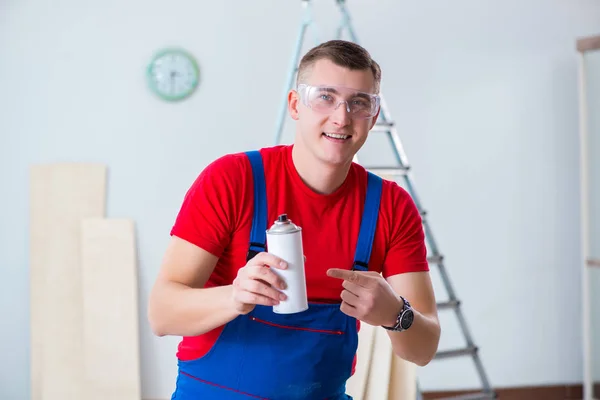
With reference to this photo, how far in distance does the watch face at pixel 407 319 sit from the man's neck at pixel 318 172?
39 cm

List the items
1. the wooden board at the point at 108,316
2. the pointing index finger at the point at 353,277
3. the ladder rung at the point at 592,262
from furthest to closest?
the ladder rung at the point at 592,262 → the wooden board at the point at 108,316 → the pointing index finger at the point at 353,277

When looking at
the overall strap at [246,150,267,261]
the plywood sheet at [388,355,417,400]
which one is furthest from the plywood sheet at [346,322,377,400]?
the overall strap at [246,150,267,261]

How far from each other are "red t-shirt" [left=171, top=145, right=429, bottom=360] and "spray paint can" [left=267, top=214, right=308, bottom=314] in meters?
0.28

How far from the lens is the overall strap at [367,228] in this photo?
1771mm

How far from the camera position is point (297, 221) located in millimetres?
1776

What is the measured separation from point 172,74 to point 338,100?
2.75m

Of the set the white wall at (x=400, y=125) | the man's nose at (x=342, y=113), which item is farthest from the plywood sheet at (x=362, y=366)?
the man's nose at (x=342, y=113)

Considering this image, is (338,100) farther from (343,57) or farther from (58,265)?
(58,265)

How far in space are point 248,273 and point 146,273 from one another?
3.06m

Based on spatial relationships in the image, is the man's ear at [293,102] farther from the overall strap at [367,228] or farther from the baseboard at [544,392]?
the baseboard at [544,392]

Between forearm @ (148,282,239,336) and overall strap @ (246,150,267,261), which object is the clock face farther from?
forearm @ (148,282,239,336)

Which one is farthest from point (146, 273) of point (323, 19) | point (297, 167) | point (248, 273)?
point (248, 273)

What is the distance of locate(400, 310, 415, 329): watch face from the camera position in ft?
5.37

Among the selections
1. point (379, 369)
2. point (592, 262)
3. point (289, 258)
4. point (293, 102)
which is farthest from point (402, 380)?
point (289, 258)
